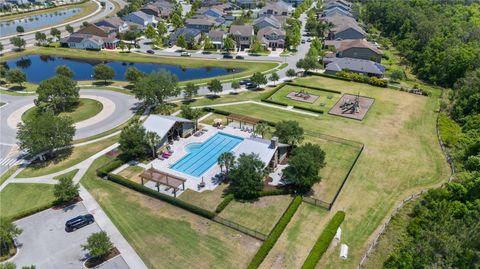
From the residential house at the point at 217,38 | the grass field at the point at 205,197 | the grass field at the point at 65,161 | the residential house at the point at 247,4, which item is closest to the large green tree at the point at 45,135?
the grass field at the point at 65,161

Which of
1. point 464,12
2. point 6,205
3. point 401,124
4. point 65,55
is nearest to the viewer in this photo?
point 6,205

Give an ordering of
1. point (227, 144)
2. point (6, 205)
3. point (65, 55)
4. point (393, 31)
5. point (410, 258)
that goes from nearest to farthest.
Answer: point (410, 258), point (6, 205), point (227, 144), point (65, 55), point (393, 31)

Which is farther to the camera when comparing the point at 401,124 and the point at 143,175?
the point at 401,124

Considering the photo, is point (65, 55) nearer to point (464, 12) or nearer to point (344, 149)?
point (344, 149)

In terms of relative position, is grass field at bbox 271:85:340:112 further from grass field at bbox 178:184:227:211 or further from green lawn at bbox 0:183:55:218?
green lawn at bbox 0:183:55:218

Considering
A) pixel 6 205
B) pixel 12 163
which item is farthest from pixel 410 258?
pixel 12 163

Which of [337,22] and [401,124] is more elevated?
[337,22]
